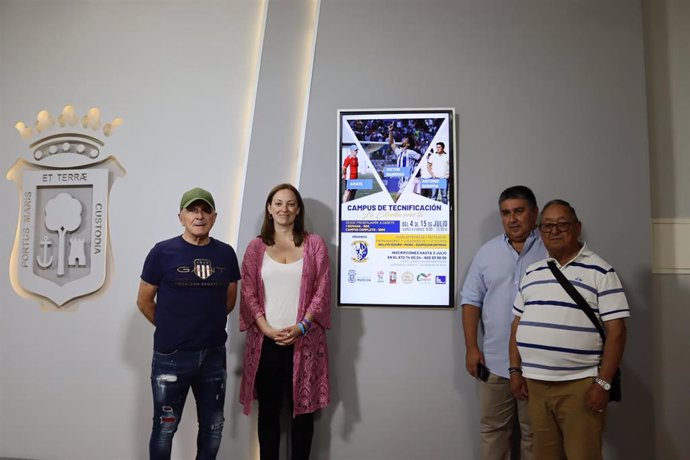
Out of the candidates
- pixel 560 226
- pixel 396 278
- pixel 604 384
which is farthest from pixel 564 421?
pixel 396 278

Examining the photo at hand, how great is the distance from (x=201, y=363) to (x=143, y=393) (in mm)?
933

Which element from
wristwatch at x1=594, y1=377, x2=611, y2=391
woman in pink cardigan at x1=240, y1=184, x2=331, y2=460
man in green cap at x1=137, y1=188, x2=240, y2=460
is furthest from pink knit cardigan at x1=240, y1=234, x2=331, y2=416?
wristwatch at x1=594, y1=377, x2=611, y2=391

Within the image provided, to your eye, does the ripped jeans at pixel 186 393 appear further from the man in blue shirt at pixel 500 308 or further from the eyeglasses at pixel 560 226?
the eyeglasses at pixel 560 226

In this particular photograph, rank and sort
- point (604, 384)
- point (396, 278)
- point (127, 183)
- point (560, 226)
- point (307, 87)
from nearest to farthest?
point (604, 384) → point (560, 226) → point (396, 278) → point (307, 87) → point (127, 183)

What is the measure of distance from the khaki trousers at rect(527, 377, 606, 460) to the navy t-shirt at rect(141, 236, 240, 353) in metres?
1.44

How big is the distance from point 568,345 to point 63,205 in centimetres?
293

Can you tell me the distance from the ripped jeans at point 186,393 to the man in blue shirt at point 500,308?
127 centimetres

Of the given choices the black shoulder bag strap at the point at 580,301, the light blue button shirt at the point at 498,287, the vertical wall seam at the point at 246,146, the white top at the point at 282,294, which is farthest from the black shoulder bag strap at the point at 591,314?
the vertical wall seam at the point at 246,146

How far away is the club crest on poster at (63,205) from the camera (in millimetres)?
2795

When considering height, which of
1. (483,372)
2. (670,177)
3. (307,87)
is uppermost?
(307,87)

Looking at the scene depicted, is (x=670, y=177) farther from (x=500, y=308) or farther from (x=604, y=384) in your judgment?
(x=604, y=384)

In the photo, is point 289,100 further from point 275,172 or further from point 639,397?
point 639,397

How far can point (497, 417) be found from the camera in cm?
223

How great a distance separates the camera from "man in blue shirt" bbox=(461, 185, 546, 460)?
217cm
